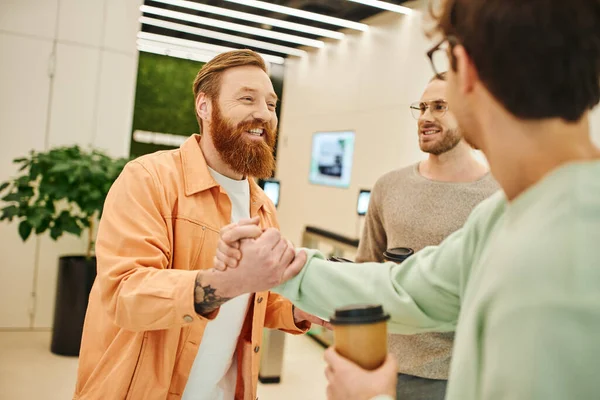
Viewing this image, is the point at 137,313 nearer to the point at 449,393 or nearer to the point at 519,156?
the point at 449,393

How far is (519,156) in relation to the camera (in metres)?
0.80

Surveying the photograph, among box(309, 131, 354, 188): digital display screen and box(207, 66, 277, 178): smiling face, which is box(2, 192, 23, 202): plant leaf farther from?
box(309, 131, 354, 188): digital display screen

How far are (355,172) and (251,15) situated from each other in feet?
8.82

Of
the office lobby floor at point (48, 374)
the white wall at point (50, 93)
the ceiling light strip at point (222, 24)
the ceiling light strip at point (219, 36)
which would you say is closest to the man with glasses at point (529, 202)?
the office lobby floor at point (48, 374)

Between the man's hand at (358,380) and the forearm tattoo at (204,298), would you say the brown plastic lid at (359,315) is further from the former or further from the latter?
the forearm tattoo at (204,298)

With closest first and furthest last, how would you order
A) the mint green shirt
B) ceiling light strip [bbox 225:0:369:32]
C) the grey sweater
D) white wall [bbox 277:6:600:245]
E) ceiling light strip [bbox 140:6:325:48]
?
the mint green shirt → the grey sweater → white wall [bbox 277:6:600:245] → ceiling light strip [bbox 225:0:369:32] → ceiling light strip [bbox 140:6:325:48]

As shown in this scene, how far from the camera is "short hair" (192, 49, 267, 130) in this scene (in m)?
1.81

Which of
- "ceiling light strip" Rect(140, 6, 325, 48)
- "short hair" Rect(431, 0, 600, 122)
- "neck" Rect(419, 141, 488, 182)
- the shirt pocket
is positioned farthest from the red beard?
"ceiling light strip" Rect(140, 6, 325, 48)

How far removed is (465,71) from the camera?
84 cm

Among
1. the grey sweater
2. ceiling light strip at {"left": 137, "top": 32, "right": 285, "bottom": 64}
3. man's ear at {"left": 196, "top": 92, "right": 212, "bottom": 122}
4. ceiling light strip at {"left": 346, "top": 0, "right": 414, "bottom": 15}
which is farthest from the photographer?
ceiling light strip at {"left": 137, "top": 32, "right": 285, "bottom": 64}

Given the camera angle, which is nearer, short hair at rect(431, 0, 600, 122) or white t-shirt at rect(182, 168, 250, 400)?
short hair at rect(431, 0, 600, 122)

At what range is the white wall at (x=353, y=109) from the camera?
280 inches

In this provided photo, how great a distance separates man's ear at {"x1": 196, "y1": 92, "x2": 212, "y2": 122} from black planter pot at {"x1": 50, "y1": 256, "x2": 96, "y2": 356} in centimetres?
312

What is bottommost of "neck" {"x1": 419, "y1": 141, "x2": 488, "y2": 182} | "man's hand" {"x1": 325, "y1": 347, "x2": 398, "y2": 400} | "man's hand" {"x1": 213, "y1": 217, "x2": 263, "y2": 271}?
"man's hand" {"x1": 325, "y1": 347, "x2": 398, "y2": 400}
